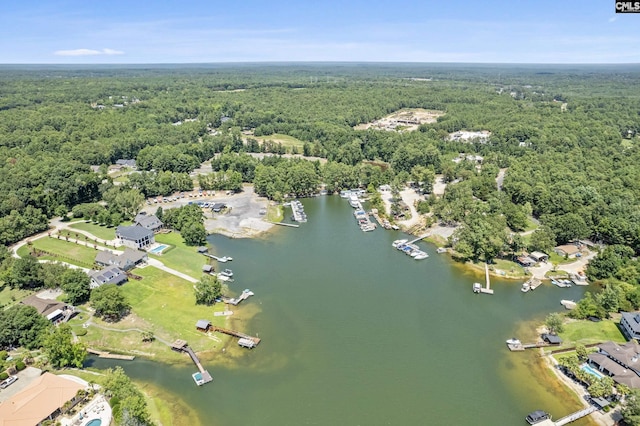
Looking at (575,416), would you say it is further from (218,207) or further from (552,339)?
(218,207)

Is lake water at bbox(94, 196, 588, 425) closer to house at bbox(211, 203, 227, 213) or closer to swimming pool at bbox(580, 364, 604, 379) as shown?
swimming pool at bbox(580, 364, 604, 379)

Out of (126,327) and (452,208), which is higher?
(452,208)

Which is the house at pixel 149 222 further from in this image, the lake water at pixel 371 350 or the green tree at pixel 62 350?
the green tree at pixel 62 350

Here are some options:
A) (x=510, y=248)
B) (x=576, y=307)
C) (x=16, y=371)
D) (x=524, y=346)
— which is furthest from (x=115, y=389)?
(x=510, y=248)

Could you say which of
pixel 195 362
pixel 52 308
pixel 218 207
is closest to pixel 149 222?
pixel 218 207

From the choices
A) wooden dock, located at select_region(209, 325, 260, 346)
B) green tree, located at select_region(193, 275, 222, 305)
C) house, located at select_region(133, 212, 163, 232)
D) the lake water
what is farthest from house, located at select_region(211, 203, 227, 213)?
wooden dock, located at select_region(209, 325, 260, 346)

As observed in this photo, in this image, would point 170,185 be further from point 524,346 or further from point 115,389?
point 524,346

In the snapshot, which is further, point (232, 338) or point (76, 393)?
point (232, 338)

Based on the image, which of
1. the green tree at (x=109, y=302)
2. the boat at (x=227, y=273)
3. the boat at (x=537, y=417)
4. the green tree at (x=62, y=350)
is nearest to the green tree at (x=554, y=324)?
the boat at (x=537, y=417)
